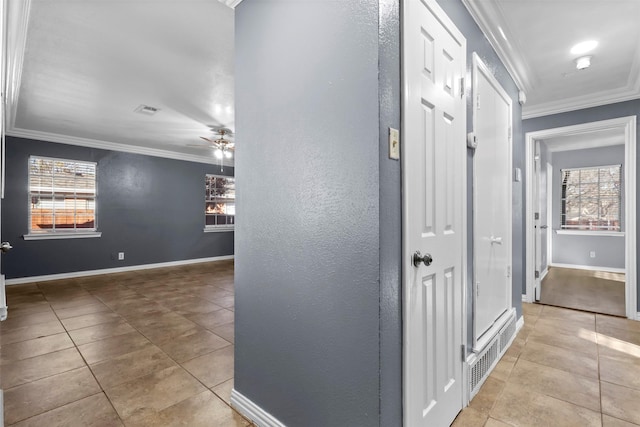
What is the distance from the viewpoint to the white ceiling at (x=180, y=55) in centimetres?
209

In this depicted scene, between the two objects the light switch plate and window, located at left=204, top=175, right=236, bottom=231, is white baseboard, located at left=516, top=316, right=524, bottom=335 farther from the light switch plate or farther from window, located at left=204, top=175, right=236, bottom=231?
window, located at left=204, top=175, right=236, bottom=231

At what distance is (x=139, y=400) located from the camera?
1942mm

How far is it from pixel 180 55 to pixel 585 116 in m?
4.41

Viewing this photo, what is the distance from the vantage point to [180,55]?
270 centimetres

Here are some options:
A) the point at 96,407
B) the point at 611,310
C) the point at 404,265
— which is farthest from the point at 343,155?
the point at 611,310

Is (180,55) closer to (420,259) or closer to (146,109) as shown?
(146,109)

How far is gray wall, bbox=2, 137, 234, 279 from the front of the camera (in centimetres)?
491

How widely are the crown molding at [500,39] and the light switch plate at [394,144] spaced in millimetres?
1295

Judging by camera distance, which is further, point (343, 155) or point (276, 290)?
point (276, 290)

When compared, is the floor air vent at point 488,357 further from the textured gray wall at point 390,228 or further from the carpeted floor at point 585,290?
the carpeted floor at point 585,290

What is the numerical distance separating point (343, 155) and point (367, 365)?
0.83 metres

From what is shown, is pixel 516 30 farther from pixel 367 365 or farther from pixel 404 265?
pixel 367 365

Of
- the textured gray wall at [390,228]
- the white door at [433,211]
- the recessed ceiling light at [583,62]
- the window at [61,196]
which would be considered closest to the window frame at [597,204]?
the recessed ceiling light at [583,62]

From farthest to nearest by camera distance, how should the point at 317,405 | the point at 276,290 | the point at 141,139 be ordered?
the point at 141,139 < the point at 276,290 < the point at 317,405
